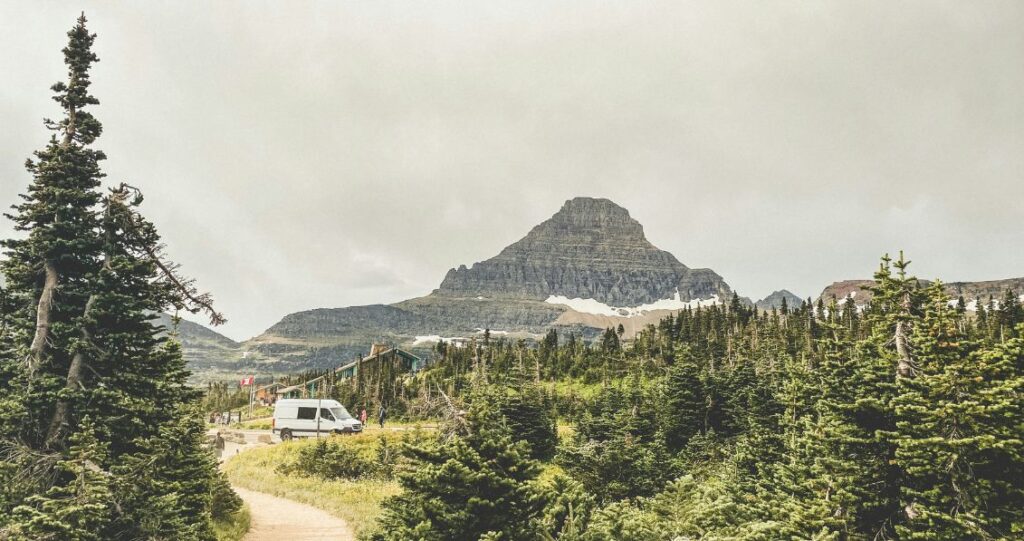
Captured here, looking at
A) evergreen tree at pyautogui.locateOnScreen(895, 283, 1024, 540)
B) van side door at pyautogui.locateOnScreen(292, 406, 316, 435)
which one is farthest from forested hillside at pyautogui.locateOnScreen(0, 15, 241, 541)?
van side door at pyautogui.locateOnScreen(292, 406, 316, 435)

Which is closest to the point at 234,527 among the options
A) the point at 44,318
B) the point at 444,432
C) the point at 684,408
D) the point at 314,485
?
the point at 314,485

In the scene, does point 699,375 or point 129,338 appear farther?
point 699,375

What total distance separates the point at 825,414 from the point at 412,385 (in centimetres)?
7609

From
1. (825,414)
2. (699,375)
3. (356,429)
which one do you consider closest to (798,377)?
(825,414)

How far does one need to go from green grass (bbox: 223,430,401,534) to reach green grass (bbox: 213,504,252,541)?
9.87 ft

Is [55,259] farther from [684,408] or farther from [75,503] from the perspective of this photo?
[684,408]

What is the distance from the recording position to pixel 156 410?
10195mm

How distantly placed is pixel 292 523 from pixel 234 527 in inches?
81.4

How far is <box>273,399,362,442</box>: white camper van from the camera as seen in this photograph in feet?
127

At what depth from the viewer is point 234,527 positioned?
54.9ft

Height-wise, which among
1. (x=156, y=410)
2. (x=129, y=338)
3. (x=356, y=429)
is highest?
(x=129, y=338)

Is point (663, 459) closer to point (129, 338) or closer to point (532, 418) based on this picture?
point (532, 418)

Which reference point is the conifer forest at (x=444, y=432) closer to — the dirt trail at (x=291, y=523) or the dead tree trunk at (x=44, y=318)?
the dead tree trunk at (x=44, y=318)

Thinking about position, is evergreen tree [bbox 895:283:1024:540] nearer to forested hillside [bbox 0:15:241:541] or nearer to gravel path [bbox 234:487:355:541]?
forested hillside [bbox 0:15:241:541]
